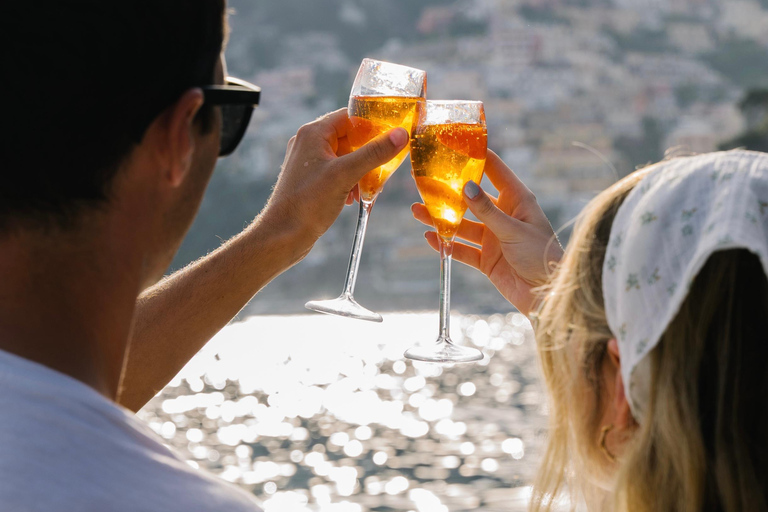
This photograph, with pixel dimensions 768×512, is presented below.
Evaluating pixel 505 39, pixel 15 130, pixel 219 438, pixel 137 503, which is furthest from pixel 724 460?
pixel 505 39

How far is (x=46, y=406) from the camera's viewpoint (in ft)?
2.34

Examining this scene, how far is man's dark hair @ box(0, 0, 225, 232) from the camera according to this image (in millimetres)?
797

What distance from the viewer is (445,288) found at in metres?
1.75

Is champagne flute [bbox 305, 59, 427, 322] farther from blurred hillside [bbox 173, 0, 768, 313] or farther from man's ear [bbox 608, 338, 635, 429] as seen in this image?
blurred hillside [bbox 173, 0, 768, 313]

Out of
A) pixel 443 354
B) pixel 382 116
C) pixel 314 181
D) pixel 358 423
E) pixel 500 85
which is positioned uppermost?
pixel 500 85

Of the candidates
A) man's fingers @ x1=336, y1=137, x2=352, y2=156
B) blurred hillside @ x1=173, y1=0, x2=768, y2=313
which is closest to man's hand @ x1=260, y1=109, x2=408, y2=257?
man's fingers @ x1=336, y1=137, x2=352, y2=156

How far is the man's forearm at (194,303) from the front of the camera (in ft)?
5.54

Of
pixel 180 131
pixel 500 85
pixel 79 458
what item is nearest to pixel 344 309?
pixel 180 131

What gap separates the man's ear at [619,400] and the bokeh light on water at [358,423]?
10166 millimetres

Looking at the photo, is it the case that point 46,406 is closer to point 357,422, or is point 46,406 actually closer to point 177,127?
point 177,127

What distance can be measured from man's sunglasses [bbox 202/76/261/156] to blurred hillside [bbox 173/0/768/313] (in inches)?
1818

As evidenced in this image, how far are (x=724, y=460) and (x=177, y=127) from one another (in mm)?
668

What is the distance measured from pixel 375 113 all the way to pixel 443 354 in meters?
0.49

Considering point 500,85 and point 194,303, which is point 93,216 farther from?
point 500,85
